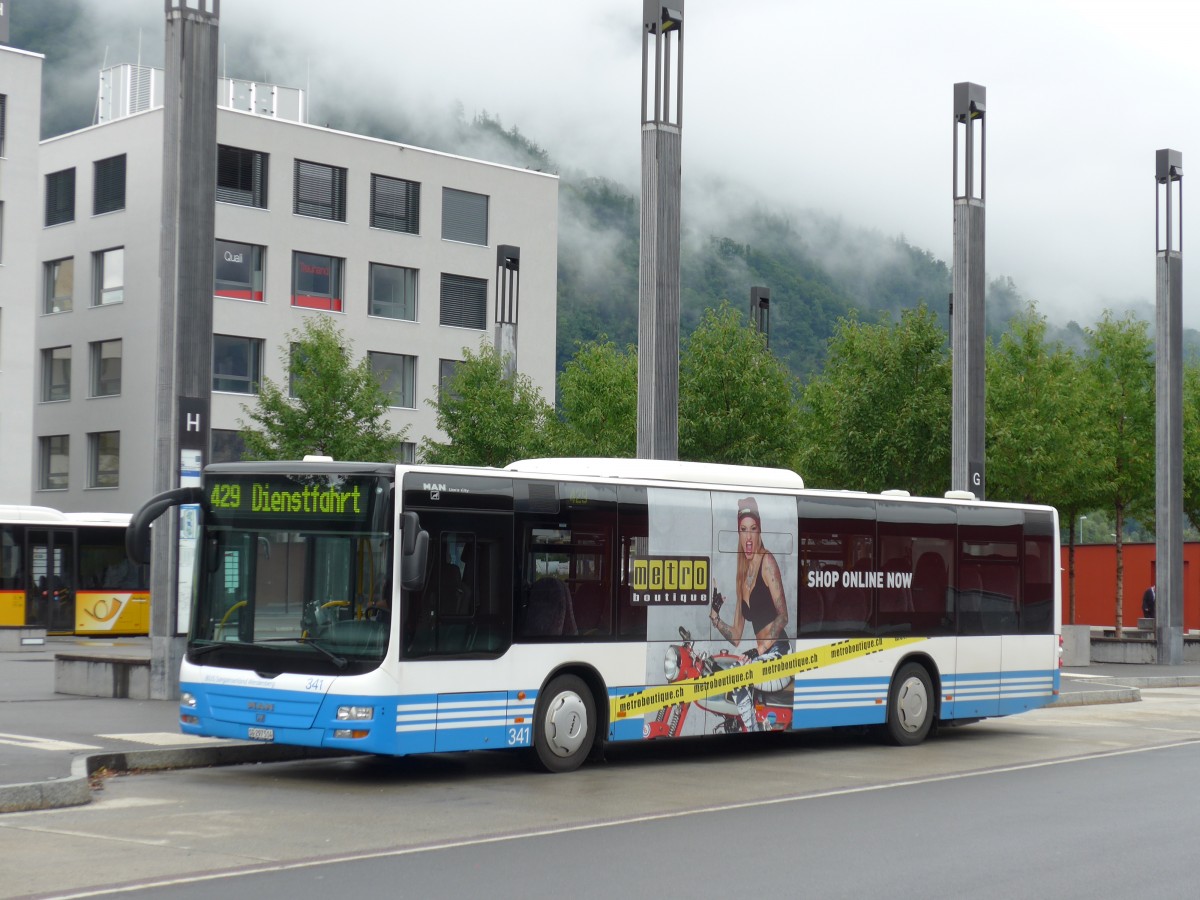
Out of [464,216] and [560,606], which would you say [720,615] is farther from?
[464,216]

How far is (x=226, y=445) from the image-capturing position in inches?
2197

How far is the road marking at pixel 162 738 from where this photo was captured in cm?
1491

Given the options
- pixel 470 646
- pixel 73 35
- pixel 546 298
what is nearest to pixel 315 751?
pixel 470 646

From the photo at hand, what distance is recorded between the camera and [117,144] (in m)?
56.1

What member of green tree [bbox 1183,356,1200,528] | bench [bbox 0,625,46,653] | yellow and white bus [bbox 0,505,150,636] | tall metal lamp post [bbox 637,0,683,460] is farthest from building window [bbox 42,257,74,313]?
tall metal lamp post [bbox 637,0,683,460]

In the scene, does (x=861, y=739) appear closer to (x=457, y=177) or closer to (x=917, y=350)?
(x=917, y=350)

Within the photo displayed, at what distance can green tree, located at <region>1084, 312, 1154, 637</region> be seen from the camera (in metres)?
42.3

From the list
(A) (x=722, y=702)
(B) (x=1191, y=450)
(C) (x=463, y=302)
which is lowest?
(A) (x=722, y=702)

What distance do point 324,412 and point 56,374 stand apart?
18.7 m

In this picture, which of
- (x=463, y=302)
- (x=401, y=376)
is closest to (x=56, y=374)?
(x=401, y=376)

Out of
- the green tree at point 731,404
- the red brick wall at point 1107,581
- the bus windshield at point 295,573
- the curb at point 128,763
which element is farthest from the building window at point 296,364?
the bus windshield at point 295,573

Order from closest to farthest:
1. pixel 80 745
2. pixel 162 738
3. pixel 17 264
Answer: pixel 80 745 < pixel 162 738 < pixel 17 264

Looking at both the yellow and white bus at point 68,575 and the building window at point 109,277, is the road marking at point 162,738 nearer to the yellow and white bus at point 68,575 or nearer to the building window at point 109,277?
the yellow and white bus at point 68,575

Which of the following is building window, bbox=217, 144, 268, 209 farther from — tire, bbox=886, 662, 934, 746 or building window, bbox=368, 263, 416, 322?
tire, bbox=886, 662, 934, 746
